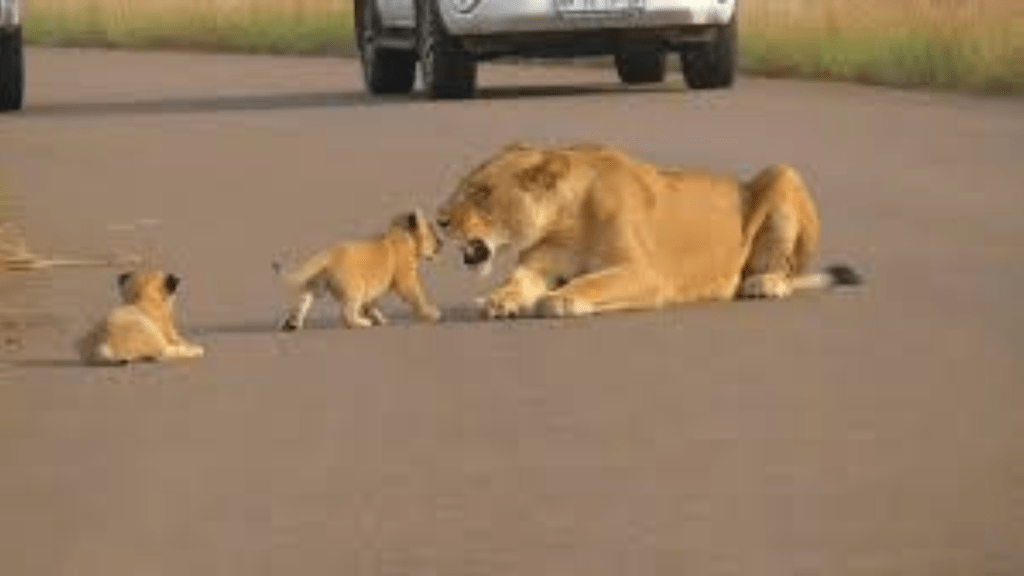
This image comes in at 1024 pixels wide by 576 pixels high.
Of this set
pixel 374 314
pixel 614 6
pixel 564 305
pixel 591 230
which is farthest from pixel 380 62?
pixel 564 305

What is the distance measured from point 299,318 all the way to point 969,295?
2.25 m

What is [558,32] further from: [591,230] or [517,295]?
[517,295]

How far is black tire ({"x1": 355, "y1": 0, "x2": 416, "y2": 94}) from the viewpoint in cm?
2780

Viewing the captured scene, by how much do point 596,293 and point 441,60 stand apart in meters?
14.5

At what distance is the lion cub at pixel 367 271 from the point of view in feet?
36.1

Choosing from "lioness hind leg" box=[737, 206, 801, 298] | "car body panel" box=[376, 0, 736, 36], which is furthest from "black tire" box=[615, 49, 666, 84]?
"lioness hind leg" box=[737, 206, 801, 298]

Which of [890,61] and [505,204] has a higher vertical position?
[505,204]

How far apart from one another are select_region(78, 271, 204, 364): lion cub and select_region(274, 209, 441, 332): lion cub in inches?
26.8

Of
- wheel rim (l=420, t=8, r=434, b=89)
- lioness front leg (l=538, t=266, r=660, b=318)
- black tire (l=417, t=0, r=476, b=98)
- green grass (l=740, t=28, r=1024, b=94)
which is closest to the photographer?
lioness front leg (l=538, t=266, r=660, b=318)

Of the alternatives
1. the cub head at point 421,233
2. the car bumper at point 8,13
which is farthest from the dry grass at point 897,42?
the cub head at point 421,233

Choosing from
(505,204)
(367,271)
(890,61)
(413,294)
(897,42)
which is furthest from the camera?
(897,42)

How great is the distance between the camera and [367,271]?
36.2 feet

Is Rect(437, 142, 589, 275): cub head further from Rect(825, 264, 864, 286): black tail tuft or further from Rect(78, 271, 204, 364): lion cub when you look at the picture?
Rect(825, 264, 864, 286): black tail tuft

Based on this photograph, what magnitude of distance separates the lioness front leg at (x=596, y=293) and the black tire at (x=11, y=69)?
13.8m
